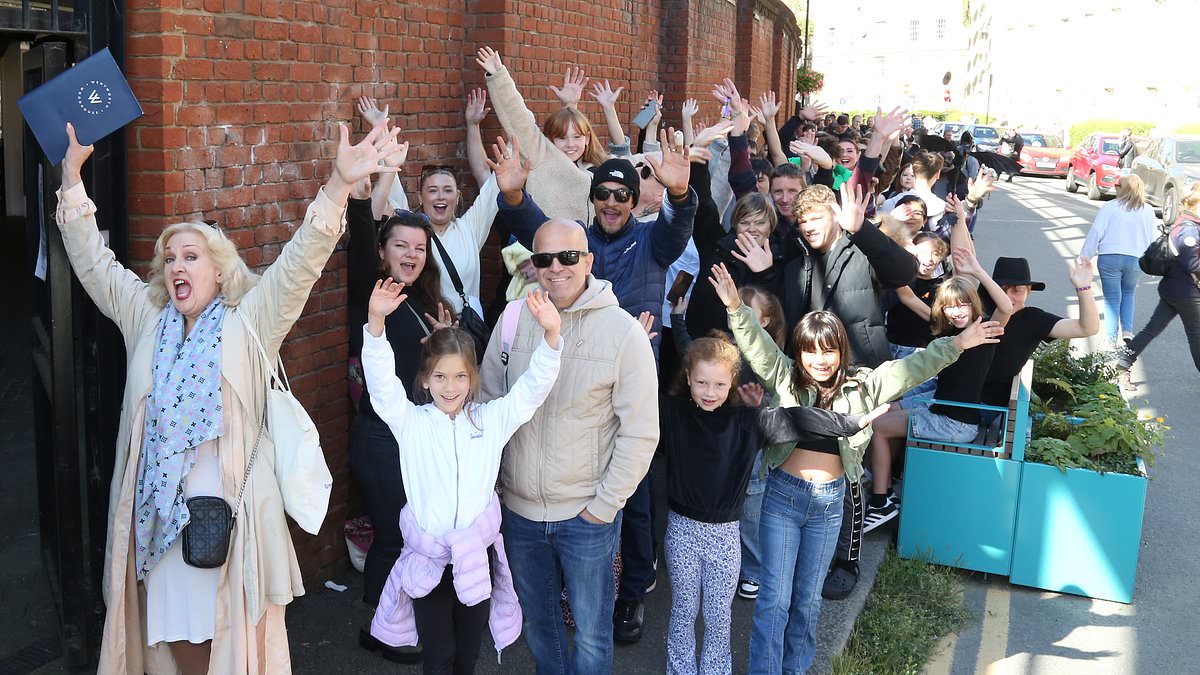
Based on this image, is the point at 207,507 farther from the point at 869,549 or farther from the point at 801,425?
the point at 869,549

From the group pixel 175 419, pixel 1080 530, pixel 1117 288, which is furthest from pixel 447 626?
pixel 1117 288

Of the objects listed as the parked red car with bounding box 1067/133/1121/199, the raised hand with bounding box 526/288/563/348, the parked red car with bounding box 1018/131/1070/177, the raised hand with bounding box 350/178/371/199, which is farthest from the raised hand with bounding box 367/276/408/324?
the parked red car with bounding box 1018/131/1070/177

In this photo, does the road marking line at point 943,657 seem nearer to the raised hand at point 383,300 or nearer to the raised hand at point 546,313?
the raised hand at point 546,313

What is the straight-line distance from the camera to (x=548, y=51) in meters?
7.49

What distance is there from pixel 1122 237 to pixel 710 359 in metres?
8.21

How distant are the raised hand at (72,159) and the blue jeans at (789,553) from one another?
283 centimetres

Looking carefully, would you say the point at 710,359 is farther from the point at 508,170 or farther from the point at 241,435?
the point at 241,435

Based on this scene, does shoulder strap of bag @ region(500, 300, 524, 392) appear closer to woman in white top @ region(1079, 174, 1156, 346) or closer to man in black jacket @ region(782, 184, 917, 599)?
man in black jacket @ region(782, 184, 917, 599)

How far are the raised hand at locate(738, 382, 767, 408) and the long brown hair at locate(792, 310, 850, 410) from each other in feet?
0.77

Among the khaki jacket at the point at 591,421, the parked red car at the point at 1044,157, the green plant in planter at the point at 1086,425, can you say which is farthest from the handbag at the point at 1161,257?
the parked red car at the point at 1044,157

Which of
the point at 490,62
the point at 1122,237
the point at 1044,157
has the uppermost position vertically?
the point at 1044,157

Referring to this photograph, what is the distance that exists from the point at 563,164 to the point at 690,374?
82.8 inches

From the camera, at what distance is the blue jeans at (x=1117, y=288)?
10859 millimetres

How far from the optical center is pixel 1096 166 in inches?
1121
